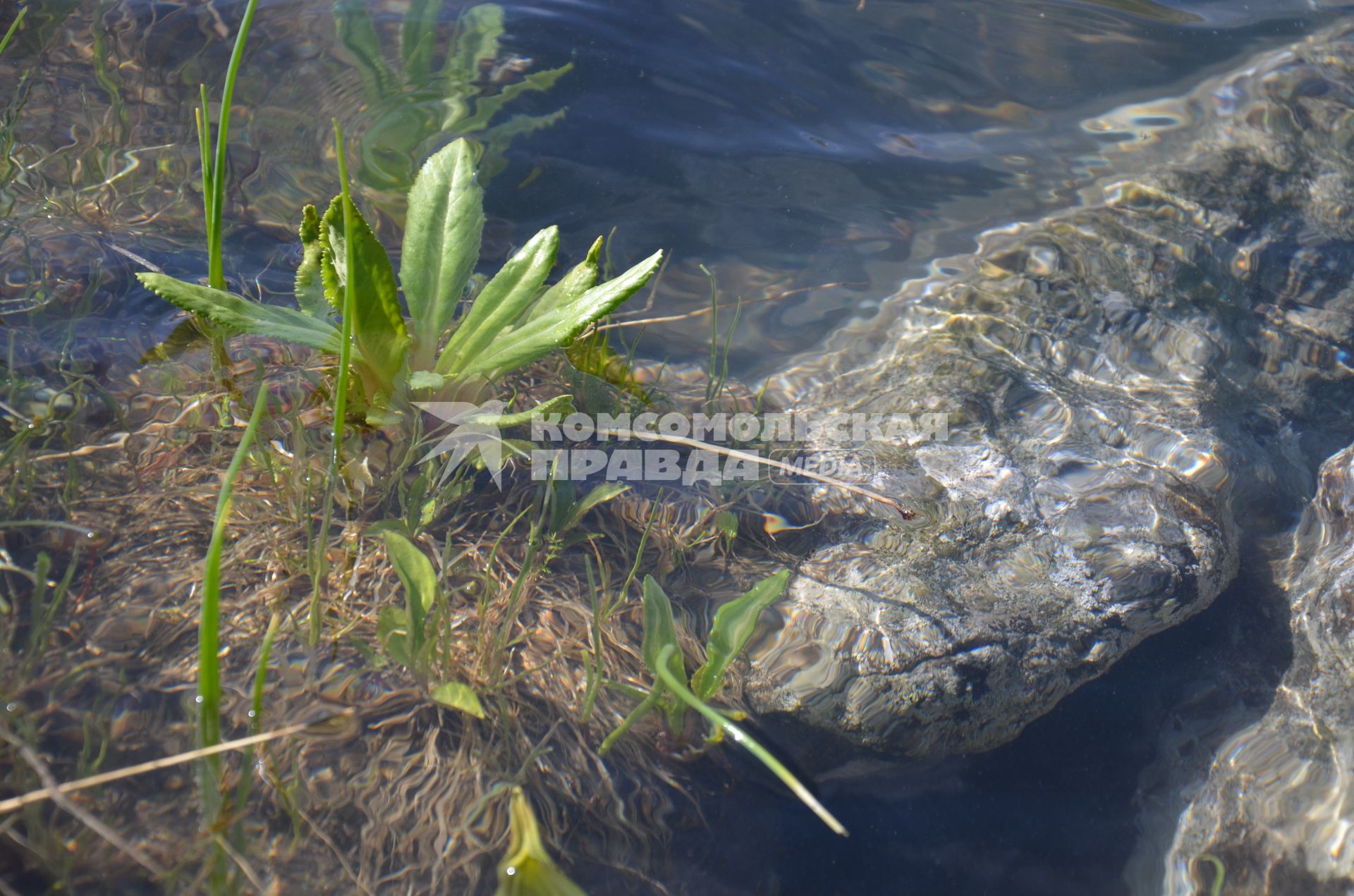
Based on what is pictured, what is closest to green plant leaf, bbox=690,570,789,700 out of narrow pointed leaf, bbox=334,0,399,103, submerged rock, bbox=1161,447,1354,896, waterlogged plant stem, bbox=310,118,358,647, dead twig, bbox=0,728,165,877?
waterlogged plant stem, bbox=310,118,358,647

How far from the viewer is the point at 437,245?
2.02 meters

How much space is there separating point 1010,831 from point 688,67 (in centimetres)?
314

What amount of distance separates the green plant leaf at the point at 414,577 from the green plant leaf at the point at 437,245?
56 centimetres

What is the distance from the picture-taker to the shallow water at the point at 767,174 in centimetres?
201

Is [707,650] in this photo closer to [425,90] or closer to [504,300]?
[504,300]

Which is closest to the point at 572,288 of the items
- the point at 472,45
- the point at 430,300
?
the point at 430,300

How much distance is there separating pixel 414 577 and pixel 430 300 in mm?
714

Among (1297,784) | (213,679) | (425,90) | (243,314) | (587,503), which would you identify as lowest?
(1297,784)

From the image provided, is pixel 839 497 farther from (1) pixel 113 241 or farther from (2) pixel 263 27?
(2) pixel 263 27

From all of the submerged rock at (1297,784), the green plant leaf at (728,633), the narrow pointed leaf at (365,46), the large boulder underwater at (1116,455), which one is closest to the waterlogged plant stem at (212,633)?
the green plant leaf at (728,633)

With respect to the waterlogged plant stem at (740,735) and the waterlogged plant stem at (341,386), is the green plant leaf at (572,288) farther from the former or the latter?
the waterlogged plant stem at (740,735)

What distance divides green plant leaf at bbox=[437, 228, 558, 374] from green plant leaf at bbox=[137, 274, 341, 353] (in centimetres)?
28

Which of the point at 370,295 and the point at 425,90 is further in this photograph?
the point at 425,90

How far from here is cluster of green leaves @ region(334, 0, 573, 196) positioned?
3141 millimetres
